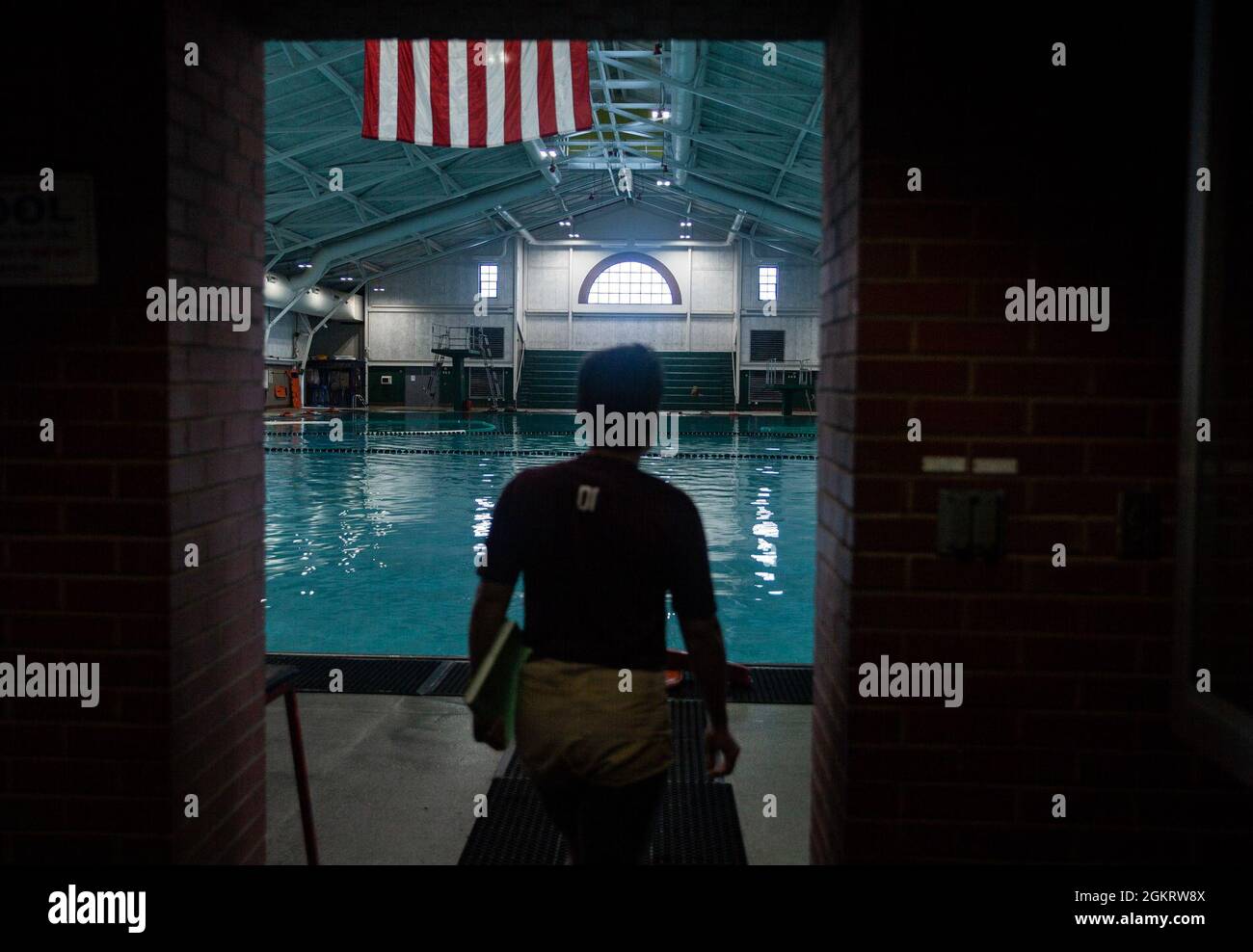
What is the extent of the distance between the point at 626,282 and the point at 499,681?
34676 millimetres

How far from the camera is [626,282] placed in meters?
35.7

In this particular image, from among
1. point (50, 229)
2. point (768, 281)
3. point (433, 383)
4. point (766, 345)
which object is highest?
point (768, 281)

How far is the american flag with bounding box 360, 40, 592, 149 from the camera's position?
400 inches

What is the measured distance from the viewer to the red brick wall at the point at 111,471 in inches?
84.9

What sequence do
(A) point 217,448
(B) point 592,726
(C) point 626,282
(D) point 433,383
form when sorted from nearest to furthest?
(B) point 592,726 → (A) point 217,448 → (C) point 626,282 → (D) point 433,383

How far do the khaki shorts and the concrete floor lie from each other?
1.28 m

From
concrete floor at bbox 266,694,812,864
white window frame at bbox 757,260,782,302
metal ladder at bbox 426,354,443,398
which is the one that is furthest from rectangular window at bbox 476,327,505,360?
concrete floor at bbox 266,694,812,864

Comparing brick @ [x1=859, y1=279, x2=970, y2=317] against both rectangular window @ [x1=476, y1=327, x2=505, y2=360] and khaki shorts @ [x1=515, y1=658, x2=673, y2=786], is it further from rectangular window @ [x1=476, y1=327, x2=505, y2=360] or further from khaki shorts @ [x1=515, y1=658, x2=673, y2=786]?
rectangular window @ [x1=476, y1=327, x2=505, y2=360]

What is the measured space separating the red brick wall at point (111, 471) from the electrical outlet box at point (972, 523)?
5.87ft

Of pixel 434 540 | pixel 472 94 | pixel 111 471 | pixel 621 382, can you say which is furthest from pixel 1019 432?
pixel 472 94

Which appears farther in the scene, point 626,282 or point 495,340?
point 626,282

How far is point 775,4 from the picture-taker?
2404 millimetres

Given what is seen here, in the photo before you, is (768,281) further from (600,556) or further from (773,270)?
(600,556)

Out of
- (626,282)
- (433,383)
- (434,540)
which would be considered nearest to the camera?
(434,540)
